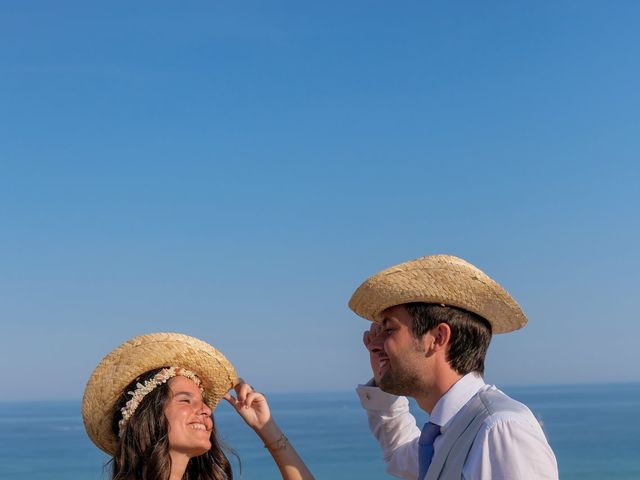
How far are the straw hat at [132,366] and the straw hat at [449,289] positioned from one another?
95cm

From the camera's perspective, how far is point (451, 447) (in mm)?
2844

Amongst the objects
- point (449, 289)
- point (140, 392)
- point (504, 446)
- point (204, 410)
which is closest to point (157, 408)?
point (140, 392)

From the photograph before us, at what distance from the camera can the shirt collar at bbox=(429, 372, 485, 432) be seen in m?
3.01

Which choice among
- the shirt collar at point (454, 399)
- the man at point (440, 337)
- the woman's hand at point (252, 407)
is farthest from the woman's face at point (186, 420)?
the shirt collar at point (454, 399)

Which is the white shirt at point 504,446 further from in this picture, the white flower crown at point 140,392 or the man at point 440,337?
the white flower crown at point 140,392

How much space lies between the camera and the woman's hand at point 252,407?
13.0 feet

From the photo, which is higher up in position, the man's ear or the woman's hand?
the man's ear

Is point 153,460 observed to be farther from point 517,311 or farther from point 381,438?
point 517,311

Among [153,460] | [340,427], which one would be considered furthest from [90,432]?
[340,427]

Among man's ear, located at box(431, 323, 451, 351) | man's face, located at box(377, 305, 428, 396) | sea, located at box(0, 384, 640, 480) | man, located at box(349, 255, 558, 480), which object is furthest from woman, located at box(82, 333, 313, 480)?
sea, located at box(0, 384, 640, 480)

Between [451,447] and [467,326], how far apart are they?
48 cm

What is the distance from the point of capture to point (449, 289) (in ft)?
10.2

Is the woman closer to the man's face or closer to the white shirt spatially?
the man's face

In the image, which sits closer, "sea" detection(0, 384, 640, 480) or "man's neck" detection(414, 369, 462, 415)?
"man's neck" detection(414, 369, 462, 415)
